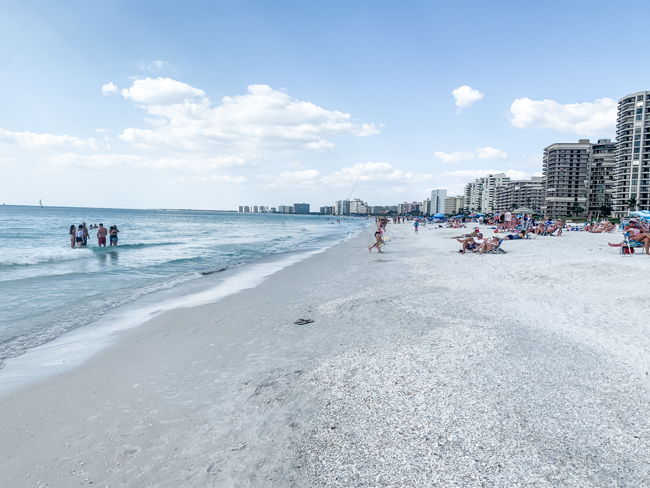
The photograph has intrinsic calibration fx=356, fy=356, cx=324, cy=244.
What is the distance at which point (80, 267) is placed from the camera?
18.0m

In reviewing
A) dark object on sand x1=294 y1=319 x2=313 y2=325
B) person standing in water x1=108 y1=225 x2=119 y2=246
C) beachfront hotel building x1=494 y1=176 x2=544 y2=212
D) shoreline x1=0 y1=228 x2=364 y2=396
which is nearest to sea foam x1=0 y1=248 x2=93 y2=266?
person standing in water x1=108 y1=225 x2=119 y2=246

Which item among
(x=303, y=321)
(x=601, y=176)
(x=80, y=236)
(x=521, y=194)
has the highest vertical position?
(x=601, y=176)

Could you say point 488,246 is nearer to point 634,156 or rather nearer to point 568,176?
point 634,156

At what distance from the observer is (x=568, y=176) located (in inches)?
4781

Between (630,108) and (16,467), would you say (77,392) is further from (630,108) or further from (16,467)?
(630,108)

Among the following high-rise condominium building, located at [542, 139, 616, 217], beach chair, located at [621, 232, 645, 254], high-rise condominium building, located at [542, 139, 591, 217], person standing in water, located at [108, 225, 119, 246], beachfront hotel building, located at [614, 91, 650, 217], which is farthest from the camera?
high-rise condominium building, located at [542, 139, 591, 217]

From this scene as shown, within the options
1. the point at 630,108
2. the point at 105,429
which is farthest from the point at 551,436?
the point at 630,108

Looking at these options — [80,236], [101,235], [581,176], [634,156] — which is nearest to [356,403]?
[80,236]

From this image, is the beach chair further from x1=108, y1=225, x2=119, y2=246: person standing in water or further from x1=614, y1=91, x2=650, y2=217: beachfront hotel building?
x1=614, y1=91, x2=650, y2=217: beachfront hotel building

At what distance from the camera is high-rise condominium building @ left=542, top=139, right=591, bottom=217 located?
394 ft

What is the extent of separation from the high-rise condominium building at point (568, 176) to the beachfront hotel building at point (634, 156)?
2116 centimetres

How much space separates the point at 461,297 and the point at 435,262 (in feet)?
24.0

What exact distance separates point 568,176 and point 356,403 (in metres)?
146

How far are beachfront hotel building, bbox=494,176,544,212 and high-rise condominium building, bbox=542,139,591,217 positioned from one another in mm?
16940
